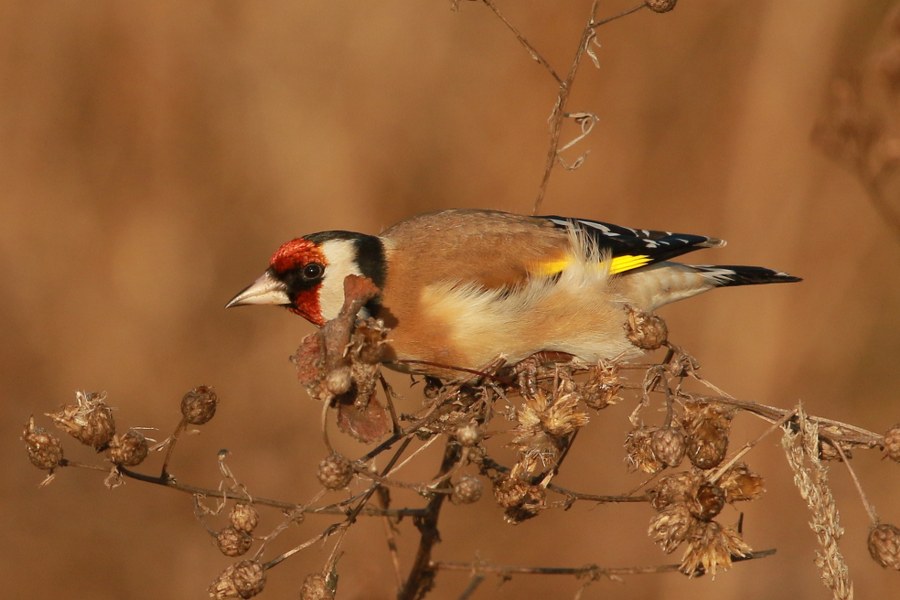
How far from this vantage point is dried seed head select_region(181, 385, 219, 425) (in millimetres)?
2389

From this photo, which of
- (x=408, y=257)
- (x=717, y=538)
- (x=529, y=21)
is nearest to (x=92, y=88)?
(x=529, y=21)

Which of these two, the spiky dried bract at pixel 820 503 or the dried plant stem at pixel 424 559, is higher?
the spiky dried bract at pixel 820 503

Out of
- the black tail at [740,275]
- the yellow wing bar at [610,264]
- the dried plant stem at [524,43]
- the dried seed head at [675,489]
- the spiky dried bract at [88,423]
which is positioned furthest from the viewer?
the black tail at [740,275]

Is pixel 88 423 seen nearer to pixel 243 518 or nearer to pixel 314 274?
pixel 243 518

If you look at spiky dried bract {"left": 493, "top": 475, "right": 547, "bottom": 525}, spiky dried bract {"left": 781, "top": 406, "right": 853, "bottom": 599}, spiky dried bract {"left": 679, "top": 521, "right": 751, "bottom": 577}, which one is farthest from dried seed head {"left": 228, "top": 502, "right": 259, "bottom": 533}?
spiky dried bract {"left": 781, "top": 406, "right": 853, "bottom": 599}

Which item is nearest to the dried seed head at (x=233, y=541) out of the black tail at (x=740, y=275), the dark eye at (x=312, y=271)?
the dark eye at (x=312, y=271)

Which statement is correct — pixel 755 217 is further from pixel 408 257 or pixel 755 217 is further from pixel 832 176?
pixel 408 257

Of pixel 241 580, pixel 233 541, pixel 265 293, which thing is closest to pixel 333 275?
pixel 265 293

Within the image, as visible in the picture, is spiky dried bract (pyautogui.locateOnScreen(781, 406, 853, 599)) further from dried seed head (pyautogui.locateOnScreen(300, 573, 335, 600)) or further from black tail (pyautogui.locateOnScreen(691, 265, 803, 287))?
black tail (pyautogui.locateOnScreen(691, 265, 803, 287))

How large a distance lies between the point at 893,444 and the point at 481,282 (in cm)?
183

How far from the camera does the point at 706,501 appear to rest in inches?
86.0

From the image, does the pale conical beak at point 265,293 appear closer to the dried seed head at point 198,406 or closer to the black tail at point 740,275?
the dried seed head at point 198,406

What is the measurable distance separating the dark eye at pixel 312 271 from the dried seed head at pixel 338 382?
5.45ft

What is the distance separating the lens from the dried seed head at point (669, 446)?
215cm
